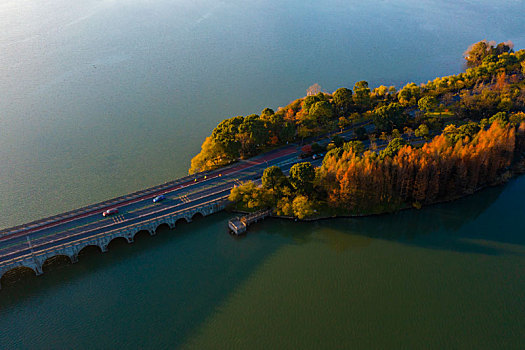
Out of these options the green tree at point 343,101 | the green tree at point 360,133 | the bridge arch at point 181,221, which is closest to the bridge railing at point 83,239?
the bridge arch at point 181,221

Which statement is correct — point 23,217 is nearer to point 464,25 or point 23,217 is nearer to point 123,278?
point 123,278

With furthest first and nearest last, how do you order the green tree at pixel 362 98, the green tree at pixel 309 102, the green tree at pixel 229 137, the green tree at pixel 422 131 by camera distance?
1. the green tree at pixel 362 98
2. the green tree at pixel 309 102
3. the green tree at pixel 422 131
4. the green tree at pixel 229 137

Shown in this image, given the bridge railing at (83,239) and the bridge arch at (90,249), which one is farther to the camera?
the bridge arch at (90,249)

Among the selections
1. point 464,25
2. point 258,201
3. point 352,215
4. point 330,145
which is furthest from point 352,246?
point 464,25

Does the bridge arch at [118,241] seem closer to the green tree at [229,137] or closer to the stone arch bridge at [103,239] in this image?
the stone arch bridge at [103,239]

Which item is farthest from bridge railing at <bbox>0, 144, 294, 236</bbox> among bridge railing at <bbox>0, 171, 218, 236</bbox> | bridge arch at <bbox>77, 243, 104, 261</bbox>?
bridge arch at <bbox>77, 243, 104, 261</bbox>

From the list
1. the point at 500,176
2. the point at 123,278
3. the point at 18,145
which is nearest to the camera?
the point at 123,278

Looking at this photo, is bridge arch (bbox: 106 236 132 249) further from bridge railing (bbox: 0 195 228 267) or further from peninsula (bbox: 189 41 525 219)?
peninsula (bbox: 189 41 525 219)

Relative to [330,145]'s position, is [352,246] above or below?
below
